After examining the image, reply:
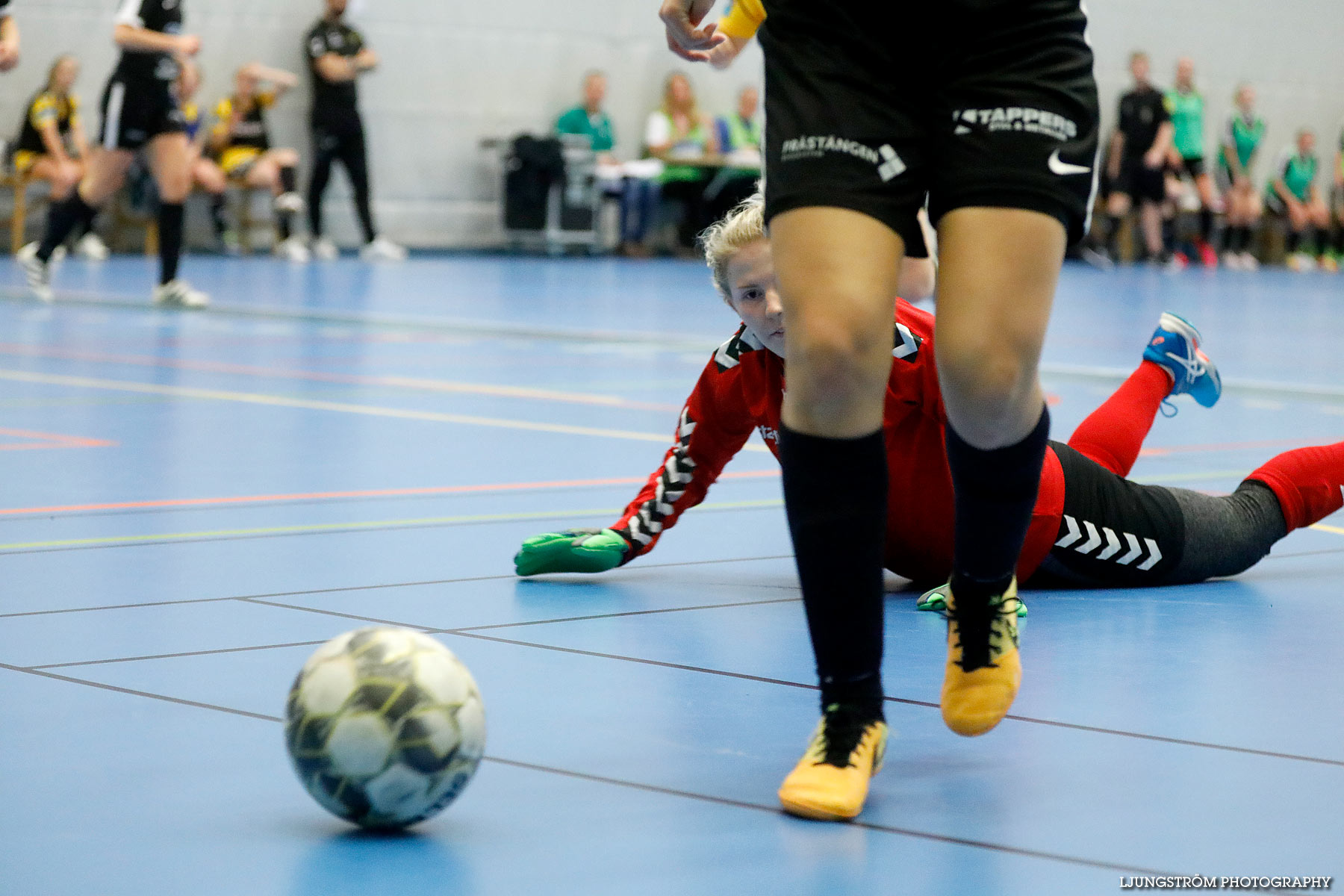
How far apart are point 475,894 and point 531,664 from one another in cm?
101

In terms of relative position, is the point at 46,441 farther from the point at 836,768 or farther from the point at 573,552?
the point at 836,768

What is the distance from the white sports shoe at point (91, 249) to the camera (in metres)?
16.7

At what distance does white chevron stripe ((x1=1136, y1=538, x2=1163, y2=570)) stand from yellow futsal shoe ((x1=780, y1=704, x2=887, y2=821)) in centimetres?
143

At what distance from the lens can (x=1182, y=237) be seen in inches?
993

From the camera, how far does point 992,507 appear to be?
2.42m

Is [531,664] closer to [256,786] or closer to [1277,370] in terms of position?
[256,786]

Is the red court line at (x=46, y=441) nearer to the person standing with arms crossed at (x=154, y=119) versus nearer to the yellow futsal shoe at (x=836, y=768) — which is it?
the yellow futsal shoe at (x=836, y=768)

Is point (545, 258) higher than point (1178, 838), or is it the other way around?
point (1178, 838)

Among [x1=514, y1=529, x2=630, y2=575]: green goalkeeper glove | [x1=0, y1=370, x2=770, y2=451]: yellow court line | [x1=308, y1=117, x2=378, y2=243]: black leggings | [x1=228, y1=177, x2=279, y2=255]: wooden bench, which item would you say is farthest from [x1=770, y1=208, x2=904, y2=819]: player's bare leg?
[x1=308, y1=117, x2=378, y2=243]: black leggings

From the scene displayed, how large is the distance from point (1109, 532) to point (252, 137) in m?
14.9

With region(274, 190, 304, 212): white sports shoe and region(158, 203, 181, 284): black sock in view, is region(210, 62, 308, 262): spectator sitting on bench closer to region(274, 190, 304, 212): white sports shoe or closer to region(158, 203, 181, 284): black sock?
region(274, 190, 304, 212): white sports shoe

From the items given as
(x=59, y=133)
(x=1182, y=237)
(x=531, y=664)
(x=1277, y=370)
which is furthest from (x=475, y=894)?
(x=1182, y=237)

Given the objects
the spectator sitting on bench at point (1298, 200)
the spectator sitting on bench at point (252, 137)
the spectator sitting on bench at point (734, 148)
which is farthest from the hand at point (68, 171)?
the spectator sitting on bench at point (1298, 200)

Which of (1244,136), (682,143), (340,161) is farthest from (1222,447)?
(1244,136)
